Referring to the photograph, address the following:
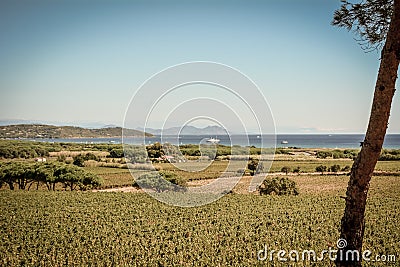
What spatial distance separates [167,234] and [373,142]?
8.00 metres

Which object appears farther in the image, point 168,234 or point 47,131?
point 47,131

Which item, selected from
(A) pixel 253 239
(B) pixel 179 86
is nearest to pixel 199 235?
(A) pixel 253 239

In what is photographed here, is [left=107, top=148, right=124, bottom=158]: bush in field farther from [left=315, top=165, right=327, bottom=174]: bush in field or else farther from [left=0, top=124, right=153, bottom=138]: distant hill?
[left=315, top=165, right=327, bottom=174]: bush in field

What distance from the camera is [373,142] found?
401 cm

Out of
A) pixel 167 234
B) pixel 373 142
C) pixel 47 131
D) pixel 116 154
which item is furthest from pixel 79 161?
pixel 373 142

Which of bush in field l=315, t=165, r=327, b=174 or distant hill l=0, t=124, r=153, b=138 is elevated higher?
distant hill l=0, t=124, r=153, b=138

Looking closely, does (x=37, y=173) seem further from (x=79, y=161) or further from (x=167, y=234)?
(x=167, y=234)

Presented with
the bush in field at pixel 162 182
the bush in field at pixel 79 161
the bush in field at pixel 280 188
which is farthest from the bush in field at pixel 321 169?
the bush in field at pixel 79 161

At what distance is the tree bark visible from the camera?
156 inches

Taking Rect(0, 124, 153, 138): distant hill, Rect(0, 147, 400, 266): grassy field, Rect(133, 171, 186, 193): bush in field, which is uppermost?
Rect(0, 124, 153, 138): distant hill

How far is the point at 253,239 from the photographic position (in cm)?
962

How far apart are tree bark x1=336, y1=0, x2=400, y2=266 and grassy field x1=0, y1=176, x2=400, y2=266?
3022 millimetres

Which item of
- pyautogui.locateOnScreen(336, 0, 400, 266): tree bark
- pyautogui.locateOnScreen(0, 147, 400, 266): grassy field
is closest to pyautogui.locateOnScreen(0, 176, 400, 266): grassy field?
pyautogui.locateOnScreen(0, 147, 400, 266): grassy field

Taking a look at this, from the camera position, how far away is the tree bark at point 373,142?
13.0 feet
